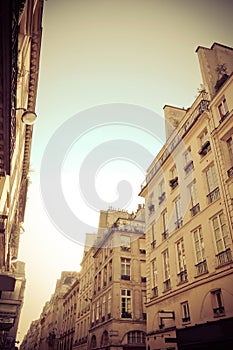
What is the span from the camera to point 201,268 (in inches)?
541

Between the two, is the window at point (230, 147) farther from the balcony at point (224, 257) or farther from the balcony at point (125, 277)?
the balcony at point (125, 277)

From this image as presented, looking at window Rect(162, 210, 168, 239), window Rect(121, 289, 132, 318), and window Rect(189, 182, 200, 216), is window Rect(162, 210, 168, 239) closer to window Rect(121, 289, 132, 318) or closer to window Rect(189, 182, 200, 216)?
window Rect(189, 182, 200, 216)

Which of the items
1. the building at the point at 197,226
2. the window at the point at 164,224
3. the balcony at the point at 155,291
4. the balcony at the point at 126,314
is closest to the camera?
the building at the point at 197,226

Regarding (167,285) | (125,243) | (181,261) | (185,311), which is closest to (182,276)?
(181,261)

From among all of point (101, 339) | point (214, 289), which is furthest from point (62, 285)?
point (214, 289)

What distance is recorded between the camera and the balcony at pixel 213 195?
1374 centimetres

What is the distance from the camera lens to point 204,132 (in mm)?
16484

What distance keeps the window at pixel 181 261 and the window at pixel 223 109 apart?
→ 8.10 metres

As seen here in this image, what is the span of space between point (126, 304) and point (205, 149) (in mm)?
19536

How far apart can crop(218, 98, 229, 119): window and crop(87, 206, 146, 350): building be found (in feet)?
66.0

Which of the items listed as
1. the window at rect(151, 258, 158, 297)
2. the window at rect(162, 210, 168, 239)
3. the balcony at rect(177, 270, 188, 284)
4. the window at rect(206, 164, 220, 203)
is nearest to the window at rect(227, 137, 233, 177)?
the window at rect(206, 164, 220, 203)

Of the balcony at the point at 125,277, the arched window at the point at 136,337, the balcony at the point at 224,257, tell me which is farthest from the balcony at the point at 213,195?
the arched window at the point at 136,337

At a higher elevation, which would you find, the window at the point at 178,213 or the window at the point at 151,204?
the window at the point at 151,204

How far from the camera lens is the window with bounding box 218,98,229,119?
1485 centimetres
